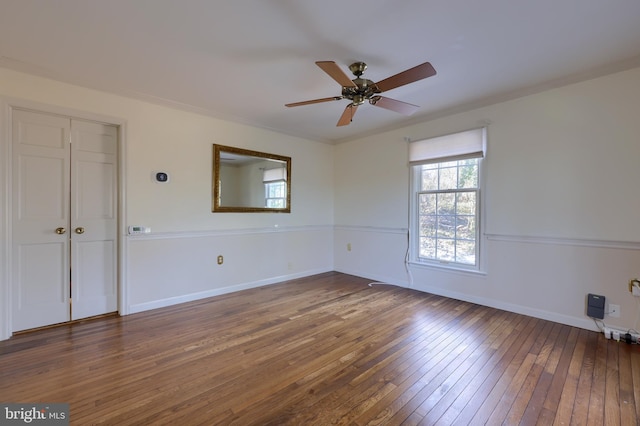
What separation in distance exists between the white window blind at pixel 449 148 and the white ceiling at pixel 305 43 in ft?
1.64

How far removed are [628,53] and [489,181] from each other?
5.00 ft

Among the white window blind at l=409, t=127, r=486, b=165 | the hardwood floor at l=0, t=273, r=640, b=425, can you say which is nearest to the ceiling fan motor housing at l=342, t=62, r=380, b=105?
the white window blind at l=409, t=127, r=486, b=165

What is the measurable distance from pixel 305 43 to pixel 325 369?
8.38 ft

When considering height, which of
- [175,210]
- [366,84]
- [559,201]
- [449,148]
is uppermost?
[366,84]

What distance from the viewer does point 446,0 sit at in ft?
5.82

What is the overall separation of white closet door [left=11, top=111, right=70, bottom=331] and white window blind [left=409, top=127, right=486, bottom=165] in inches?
165

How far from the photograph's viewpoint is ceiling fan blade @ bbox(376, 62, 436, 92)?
198 cm

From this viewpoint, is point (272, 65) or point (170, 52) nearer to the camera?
point (170, 52)

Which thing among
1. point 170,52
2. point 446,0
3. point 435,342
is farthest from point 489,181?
point 170,52

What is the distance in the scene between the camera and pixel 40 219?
2.75m

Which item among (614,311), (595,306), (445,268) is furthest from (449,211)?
(614,311)

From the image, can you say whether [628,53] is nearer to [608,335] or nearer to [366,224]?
[608,335]

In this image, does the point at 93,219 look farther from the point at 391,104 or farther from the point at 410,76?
the point at 410,76

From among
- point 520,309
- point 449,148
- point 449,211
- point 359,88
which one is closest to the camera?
point 359,88
